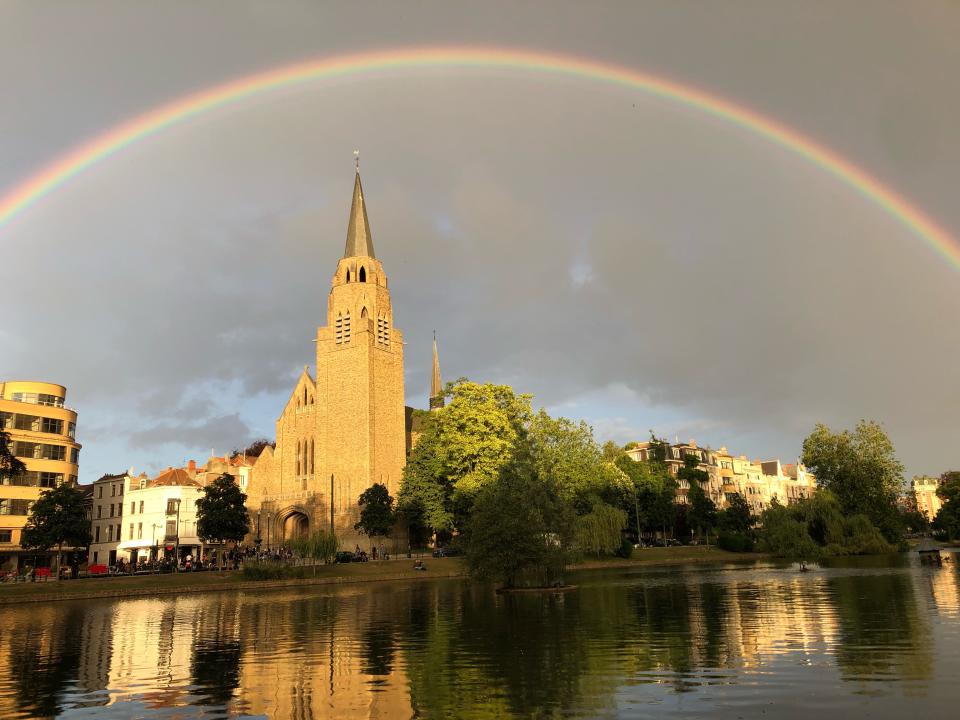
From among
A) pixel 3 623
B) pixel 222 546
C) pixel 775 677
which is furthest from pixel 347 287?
pixel 775 677

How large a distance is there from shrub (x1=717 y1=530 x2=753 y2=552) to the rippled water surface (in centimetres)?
4789

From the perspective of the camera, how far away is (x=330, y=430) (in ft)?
273

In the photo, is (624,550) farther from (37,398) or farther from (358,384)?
(37,398)

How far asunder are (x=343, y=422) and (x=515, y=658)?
6735cm

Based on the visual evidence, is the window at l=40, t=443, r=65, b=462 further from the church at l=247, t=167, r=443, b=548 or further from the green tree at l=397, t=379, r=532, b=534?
the green tree at l=397, t=379, r=532, b=534

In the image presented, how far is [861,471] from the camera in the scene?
7275 cm

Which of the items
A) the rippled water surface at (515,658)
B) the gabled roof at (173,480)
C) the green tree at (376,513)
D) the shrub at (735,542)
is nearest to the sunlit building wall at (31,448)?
the gabled roof at (173,480)

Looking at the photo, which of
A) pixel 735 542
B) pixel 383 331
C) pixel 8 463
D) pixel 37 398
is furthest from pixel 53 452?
pixel 735 542

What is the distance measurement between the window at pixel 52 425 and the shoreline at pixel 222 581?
29874 millimetres

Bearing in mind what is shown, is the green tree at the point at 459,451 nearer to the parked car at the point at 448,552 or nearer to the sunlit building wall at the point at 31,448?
the parked car at the point at 448,552

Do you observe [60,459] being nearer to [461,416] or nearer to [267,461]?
[267,461]

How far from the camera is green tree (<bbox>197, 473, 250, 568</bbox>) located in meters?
59.8

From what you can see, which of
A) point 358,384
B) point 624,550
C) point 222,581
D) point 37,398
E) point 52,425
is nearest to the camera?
point 222,581

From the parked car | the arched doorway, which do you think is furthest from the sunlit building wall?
the parked car
